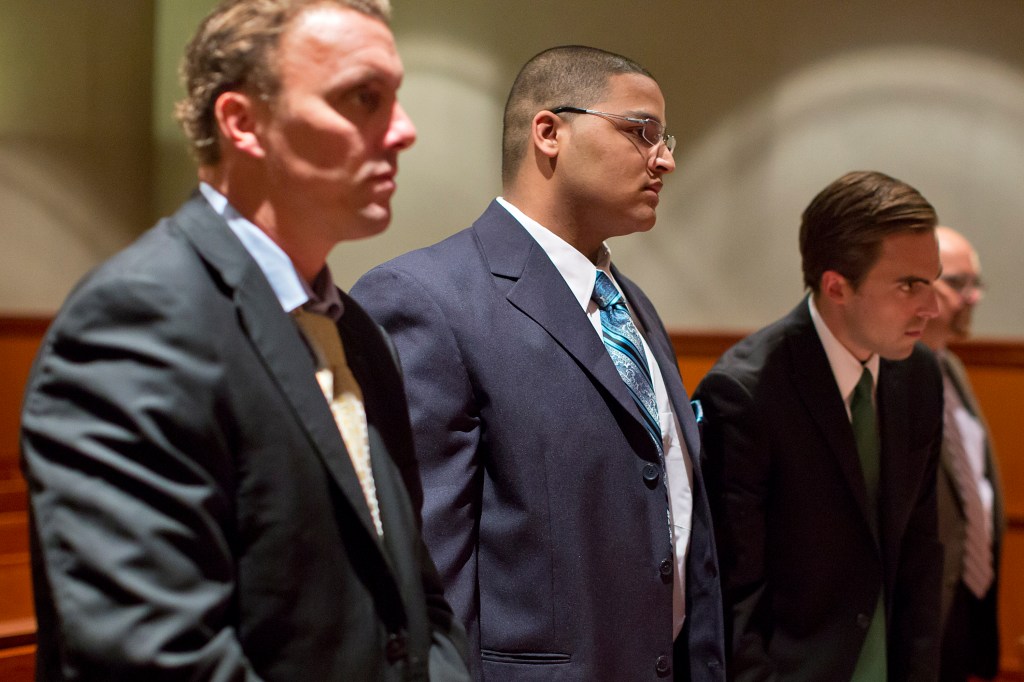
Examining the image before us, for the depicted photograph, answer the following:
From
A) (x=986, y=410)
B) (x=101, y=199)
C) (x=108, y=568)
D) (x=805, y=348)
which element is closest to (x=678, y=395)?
(x=805, y=348)

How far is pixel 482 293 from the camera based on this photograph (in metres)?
1.89

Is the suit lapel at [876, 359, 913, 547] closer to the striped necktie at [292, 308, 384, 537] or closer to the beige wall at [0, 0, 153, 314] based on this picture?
the striped necktie at [292, 308, 384, 537]

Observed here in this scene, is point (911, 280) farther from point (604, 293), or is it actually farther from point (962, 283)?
point (962, 283)

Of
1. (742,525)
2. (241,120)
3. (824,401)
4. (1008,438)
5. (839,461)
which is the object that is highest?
(241,120)

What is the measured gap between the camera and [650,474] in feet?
6.11

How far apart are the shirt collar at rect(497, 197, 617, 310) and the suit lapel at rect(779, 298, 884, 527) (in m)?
0.53

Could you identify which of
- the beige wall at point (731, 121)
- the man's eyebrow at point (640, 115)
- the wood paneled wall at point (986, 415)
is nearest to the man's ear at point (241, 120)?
the man's eyebrow at point (640, 115)

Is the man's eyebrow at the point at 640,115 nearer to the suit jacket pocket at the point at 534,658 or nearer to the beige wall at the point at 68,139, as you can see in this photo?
the suit jacket pocket at the point at 534,658

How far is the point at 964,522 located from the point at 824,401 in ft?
4.17

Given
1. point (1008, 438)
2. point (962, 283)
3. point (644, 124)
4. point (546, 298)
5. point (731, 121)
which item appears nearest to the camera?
point (546, 298)

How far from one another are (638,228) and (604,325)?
188 millimetres

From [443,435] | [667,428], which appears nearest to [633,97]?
[667,428]

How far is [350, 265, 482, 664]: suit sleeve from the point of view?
176cm

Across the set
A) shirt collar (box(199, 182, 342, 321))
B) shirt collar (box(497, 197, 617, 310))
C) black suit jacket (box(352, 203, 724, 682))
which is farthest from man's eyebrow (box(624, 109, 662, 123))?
shirt collar (box(199, 182, 342, 321))
